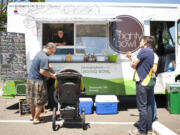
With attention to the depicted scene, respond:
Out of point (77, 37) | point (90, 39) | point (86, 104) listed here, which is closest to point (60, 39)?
point (77, 37)

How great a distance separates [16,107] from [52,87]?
1648mm

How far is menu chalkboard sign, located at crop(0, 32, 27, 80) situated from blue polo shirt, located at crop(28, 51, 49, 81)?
126 centimetres

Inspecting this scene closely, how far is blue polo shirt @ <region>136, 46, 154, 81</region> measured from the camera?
12.1ft

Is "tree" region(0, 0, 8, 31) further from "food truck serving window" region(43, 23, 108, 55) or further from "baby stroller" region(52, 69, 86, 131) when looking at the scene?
"baby stroller" region(52, 69, 86, 131)

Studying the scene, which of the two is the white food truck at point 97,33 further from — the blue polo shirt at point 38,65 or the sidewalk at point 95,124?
the blue polo shirt at point 38,65

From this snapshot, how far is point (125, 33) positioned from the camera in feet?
19.3

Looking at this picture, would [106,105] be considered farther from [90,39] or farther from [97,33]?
[97,33]

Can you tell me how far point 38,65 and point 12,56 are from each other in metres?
1.64

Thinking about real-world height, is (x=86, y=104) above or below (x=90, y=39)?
below

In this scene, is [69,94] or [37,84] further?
[37,84]

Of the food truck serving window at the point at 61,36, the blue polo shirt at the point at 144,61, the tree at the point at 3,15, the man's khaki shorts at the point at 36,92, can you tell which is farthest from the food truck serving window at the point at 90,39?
the tree at the point at 3,15

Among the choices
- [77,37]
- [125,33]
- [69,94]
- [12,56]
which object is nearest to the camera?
[69,94]

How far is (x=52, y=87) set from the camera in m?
5.81

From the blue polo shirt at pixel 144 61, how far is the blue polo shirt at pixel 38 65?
201cm
